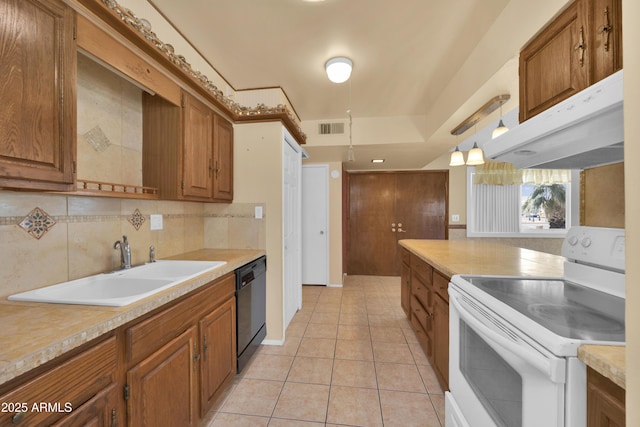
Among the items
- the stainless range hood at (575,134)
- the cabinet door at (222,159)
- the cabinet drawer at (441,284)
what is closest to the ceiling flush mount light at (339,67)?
the cabinet door at (222,159)

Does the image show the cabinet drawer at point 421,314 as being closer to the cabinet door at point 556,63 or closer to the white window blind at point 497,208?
the cabinet door at point 556,63

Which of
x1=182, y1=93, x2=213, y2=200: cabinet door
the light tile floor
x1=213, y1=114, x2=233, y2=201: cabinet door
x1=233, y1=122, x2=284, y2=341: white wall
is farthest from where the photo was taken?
x1=233, y1=122, x2=284, y2=341: white wall

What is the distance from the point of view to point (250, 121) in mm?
2434

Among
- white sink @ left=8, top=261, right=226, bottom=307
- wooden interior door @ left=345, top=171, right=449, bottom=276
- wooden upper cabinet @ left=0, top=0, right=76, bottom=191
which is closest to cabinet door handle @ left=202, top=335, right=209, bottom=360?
white sink @ left=8, top=261, right=226, bottom=307

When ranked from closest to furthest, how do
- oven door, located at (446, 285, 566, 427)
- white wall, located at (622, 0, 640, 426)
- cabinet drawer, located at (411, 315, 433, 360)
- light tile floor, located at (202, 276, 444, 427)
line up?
white wall, located at (622, 0, 640, 426), oven door, located at (446, 285, 566, 427), light tile floor, located at (202, 276, 444, 427), cabinet drawer, located at (411, 315, 433, 360)

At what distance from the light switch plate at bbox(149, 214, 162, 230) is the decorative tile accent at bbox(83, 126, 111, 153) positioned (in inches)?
21.1

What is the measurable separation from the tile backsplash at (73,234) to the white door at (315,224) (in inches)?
90.7

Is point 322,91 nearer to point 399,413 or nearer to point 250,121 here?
point 250,121

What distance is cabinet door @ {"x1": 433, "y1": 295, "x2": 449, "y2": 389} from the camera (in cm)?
164

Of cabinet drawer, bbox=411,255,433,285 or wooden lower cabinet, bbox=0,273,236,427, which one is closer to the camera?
wooden lower cabinet, bbox=0,273,236,427

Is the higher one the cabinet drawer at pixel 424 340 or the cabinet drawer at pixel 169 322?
the cabinet drawer at pixel 169 322

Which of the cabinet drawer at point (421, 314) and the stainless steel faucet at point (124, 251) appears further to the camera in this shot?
the cabinet drawer at point (421, 314)

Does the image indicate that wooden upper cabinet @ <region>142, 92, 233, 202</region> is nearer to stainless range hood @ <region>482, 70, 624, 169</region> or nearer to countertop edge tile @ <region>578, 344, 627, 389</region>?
stainless range hood @ <region>482, 70, 624, 169</region>

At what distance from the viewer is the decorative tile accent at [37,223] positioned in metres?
1.13
